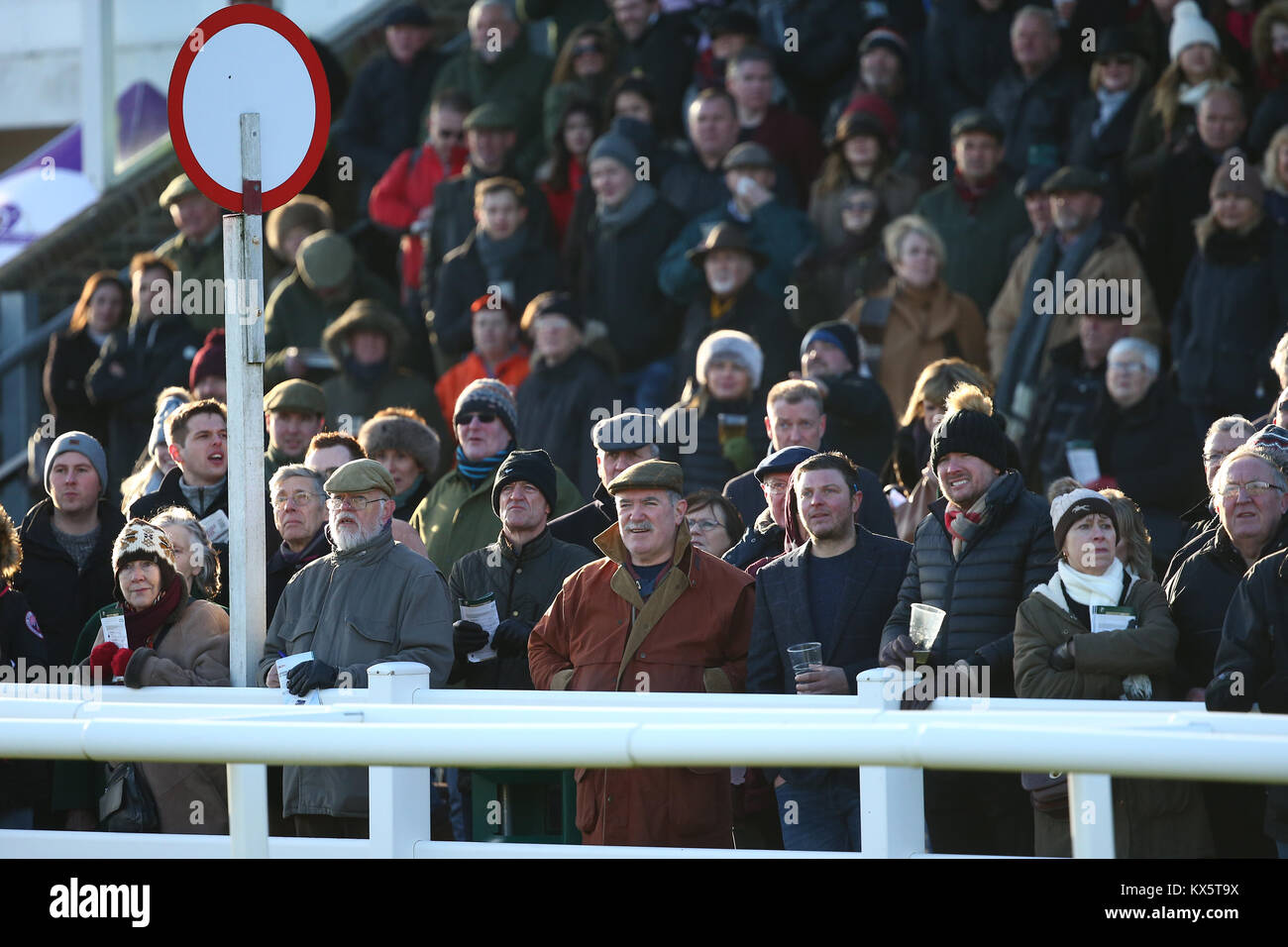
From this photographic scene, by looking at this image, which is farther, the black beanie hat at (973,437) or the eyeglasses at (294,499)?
the eyeglasses at (294,499)

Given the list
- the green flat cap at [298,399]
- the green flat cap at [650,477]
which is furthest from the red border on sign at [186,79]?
the green flat cap at [298,399]

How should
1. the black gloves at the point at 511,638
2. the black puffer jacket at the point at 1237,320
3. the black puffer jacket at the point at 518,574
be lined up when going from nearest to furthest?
the black gloves at the point at 511,638 < the black puffer jacket at the point at 518,574 < the black puffer jacket at the point at 1237,320

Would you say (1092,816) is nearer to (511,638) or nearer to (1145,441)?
(511,638)

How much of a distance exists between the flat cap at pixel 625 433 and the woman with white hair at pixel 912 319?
268 cm

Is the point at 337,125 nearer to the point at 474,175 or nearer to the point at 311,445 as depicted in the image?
the point at 474,175

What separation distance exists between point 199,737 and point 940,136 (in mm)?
8684

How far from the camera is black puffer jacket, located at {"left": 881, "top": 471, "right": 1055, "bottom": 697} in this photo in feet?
21.5

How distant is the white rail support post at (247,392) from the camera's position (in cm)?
541

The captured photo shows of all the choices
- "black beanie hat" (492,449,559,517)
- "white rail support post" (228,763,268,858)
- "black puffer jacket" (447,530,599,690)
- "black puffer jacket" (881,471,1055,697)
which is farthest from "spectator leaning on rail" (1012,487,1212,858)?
"white rail support post" (228,763,268,858)

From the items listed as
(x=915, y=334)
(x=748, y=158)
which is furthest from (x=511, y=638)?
(x=748, y=158)

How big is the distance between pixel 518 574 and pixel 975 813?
203 centimetres

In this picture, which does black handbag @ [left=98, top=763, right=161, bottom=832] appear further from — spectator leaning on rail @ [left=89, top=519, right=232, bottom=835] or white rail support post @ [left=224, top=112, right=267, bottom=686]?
white rail support post @ [left=224, top=112, right=267, bottom=686]

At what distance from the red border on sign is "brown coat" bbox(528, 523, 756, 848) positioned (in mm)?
1868

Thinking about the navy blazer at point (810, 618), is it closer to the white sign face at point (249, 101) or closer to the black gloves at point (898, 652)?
the black gloves at point (898, 652)
